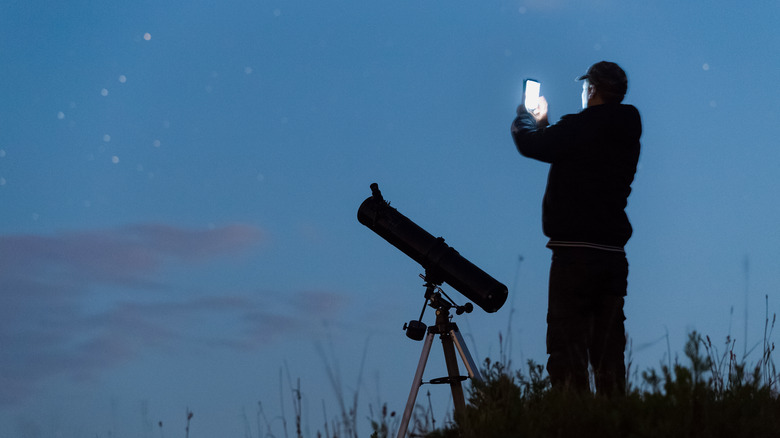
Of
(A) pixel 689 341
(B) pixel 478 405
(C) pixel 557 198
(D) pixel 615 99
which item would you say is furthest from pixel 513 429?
(D) pixel 615 99

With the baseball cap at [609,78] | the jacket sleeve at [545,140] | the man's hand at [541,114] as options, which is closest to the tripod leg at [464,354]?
the jacket sleeve at [545,140]

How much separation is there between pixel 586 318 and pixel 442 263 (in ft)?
4.69

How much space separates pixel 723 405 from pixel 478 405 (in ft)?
5.02

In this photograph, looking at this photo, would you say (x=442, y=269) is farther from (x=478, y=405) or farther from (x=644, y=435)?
(x=644, y=435)

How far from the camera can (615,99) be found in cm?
592

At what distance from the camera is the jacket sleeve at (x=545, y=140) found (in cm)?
567

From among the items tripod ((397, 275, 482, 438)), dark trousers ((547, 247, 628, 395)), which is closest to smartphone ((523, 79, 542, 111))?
dark trousers ((547, 247, 628, 395))

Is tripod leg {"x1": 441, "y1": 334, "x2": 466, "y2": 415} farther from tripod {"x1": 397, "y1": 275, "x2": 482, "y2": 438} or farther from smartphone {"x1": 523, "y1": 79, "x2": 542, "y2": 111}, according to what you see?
smartphone {"x1": 523, "y1": 79, "x2": 542, "y2": 111}

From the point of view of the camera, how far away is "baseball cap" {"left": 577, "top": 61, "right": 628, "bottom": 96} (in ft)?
19.3

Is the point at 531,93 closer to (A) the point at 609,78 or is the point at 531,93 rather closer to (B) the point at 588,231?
(A) the point at 609,78

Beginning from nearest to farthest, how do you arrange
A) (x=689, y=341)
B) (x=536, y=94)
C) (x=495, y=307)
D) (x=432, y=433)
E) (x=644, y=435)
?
(x=644, y=435) → (x=689, y=341) → (x=432, y=433) → (x=536, y=94) → (x=495, y=307)

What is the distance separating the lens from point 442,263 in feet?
22.2

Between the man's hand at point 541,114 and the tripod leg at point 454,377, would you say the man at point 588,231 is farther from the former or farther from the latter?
the tripod leg at point 454,377

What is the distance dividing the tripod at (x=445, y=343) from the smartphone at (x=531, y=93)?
5.24 ft
